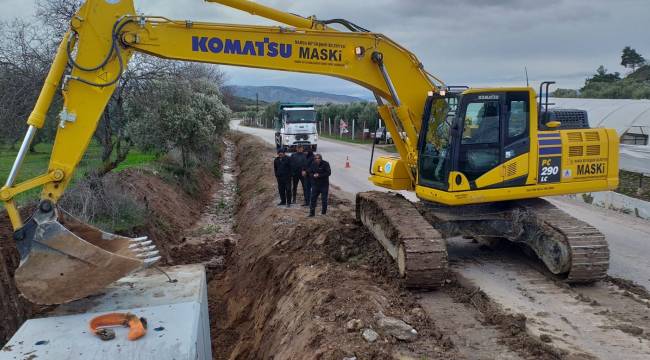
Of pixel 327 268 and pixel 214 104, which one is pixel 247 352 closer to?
pixel 327 268

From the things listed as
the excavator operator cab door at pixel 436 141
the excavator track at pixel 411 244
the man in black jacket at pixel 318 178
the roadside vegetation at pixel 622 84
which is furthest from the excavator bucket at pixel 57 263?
the roadside vegetation at pixel 622 84

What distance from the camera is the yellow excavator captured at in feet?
21.9

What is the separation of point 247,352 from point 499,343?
397 centimetres

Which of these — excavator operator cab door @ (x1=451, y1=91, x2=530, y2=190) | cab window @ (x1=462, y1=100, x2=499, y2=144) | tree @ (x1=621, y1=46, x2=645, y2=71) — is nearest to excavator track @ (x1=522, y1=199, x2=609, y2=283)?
excavator operator cab door @ (x1=451, y1=91, x2=530, y2=190)

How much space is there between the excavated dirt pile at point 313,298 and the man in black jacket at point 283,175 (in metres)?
0.62

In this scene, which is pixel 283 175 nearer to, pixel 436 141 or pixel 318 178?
pixel 318 178

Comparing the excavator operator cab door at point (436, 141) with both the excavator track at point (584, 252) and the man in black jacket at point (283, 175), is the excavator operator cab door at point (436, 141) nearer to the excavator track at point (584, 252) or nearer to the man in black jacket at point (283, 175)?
the excavator track at point (584, 252)

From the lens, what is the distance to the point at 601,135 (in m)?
8.95

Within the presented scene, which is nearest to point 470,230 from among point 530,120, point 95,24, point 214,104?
point 530,120

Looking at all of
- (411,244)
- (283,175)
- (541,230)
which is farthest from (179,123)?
(541,230)

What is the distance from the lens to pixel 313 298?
24.7 feet

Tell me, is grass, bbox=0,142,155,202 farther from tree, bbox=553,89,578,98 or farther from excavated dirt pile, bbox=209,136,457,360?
tree, bbox=553,89,578,98

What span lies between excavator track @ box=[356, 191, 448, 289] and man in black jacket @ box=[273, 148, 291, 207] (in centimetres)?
532

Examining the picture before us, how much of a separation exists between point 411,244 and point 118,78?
4.58 m
